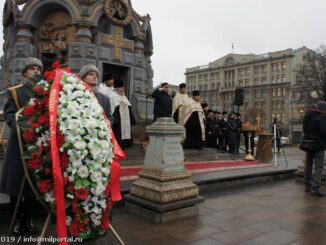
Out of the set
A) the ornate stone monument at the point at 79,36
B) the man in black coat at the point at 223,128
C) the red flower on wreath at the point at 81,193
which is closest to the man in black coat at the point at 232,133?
the man in black coat at the point at 223,128

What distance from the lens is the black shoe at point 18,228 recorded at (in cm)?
422

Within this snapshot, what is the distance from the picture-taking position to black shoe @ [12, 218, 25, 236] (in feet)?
13.9

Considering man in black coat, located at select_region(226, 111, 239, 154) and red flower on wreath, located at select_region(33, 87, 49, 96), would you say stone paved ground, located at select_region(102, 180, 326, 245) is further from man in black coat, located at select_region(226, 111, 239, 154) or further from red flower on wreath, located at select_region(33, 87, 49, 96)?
man in black coat, located at select_region(226, 111, 239, 154)

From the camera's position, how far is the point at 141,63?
43.2 ft

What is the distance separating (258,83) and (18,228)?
9558cm

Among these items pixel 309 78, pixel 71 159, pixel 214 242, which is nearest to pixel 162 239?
pixel 214 242

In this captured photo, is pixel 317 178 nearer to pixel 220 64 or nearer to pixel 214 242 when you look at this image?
pixel 214 242

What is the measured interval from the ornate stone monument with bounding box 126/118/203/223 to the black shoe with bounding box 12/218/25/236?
186 cm

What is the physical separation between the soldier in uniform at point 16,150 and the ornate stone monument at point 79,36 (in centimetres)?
743

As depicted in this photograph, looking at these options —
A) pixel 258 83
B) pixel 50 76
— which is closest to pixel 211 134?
pixel 50 76

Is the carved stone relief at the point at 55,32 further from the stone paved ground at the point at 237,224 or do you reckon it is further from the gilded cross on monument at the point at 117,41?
the stone paved ground at the point at 237,224

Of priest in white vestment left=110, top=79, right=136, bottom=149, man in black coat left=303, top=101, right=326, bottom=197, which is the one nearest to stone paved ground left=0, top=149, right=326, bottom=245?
man in black coat left=303, top=101, right=326, bottom=197

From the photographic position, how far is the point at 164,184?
5324mm

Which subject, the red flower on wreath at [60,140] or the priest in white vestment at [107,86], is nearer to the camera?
the red flower on wreath at [60,140]
